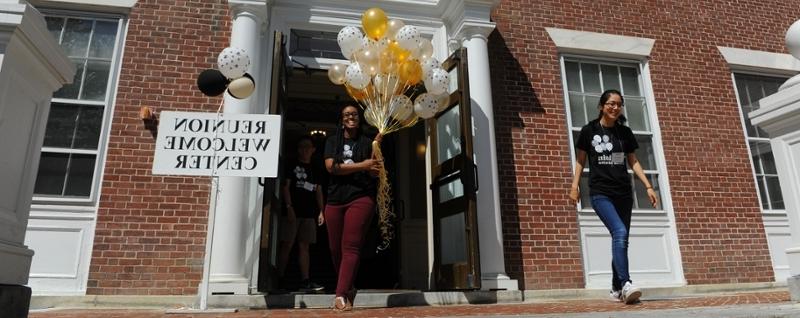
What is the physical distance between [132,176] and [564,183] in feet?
15.9

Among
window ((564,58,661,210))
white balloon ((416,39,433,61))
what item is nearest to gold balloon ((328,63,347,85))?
white balloon ((416,39,433,61))

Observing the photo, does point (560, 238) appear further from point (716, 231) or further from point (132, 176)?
point (132, 176)

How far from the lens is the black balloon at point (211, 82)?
184 inches

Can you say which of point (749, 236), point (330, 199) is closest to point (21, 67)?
point (330, 199)

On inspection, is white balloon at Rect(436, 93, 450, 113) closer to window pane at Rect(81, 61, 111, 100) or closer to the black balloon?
the black balloon

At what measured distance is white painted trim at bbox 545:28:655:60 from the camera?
6.99 m

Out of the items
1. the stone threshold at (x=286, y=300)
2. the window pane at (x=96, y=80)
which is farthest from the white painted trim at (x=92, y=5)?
the stone threshold at (x=286, y=300)

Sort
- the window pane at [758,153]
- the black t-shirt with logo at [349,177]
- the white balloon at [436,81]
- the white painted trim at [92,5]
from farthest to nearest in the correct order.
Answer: the window pane at [758,153]
the white painted trim at [92,5]
the white balloon at [436,81]
the black t-shirt with logo at [349,177]

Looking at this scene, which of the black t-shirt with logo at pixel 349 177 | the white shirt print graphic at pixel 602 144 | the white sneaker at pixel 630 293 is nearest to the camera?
the white sneaker at pixel 630 293

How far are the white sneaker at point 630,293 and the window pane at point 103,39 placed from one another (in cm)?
565

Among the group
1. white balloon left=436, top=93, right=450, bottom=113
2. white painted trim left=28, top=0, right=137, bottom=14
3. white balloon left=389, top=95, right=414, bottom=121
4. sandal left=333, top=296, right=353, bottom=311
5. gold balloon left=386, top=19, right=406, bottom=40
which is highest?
white painted trim left=28, top=0, right=137, bottom=14

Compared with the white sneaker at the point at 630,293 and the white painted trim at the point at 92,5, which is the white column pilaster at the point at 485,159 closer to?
the white sneaker at the point at 630,293

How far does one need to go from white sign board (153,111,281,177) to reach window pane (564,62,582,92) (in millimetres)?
4173

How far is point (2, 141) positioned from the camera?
8.39 ft
